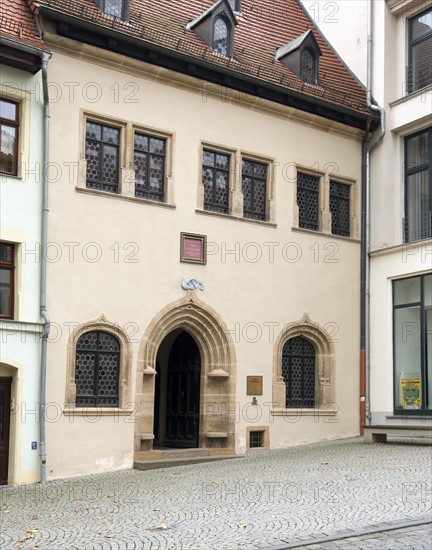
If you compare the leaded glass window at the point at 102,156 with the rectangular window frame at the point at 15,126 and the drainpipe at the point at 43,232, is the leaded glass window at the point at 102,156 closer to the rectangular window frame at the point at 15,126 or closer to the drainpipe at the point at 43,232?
the drainpipe at the point at 43,232

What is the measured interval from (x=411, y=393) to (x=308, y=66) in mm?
7624

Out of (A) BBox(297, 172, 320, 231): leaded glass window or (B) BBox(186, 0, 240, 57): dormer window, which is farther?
(A) BBox(297, 172, 320, 231): leaded glass window

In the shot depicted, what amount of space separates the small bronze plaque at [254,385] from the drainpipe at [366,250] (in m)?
2.90

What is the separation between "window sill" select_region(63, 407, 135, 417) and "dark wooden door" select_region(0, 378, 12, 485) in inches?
39.4

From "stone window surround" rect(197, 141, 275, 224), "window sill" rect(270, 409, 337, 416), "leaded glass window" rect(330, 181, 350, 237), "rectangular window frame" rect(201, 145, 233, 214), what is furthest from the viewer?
"leaded glass window" rect(330, 181, 350, 237)

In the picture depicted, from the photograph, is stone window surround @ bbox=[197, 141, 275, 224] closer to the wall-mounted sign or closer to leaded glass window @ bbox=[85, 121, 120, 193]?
the wall-mounted sign

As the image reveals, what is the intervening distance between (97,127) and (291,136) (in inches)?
188

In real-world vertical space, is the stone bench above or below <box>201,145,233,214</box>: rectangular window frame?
below

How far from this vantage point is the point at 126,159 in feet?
55.0

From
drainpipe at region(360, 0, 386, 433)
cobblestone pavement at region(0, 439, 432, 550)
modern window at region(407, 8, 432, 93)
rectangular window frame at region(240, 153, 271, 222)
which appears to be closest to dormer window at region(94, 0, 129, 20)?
rectangular window frame at region(240, 153, 271, 222)

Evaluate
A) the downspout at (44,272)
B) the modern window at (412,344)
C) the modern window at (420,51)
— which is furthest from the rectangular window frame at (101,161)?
the modern window at (420,51)

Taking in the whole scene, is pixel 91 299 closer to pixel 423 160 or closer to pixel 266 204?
pixel 266 204

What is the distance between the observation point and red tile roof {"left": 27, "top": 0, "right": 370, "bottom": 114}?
16891 mm

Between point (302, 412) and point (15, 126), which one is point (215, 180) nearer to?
point (15, 126)
